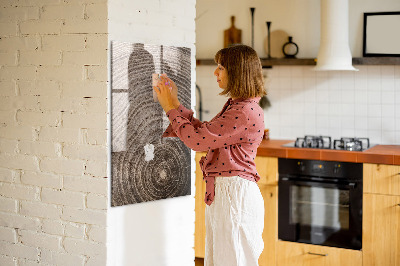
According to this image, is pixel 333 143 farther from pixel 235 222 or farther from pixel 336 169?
pixel 235 222

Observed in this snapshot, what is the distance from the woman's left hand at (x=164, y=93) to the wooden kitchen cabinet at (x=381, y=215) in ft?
5.42

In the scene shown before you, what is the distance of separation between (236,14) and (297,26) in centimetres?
54

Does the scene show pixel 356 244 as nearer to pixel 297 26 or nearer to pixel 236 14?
pixel 297 26

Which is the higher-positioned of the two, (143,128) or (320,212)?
(143,128)

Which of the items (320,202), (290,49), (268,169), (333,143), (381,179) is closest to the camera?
(381,179)

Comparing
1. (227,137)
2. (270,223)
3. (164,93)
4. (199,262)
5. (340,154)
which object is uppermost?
(164,93)

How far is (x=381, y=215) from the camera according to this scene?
12.6ft

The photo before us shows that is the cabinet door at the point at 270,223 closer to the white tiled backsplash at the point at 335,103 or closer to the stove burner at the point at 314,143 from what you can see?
the stove burner at the point at 314,143

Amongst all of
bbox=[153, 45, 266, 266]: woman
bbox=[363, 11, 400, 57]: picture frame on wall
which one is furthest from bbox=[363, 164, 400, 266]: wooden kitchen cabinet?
bbox=[153, 45, 266, 266]: woman

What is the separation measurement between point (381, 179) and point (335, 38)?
112 cm

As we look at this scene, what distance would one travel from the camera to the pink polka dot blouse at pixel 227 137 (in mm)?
2604

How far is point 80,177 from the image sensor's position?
285 centimetres

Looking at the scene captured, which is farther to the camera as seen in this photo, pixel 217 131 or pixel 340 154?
pixel 340 154

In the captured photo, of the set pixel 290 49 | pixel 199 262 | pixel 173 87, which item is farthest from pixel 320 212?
pixel 173 87
